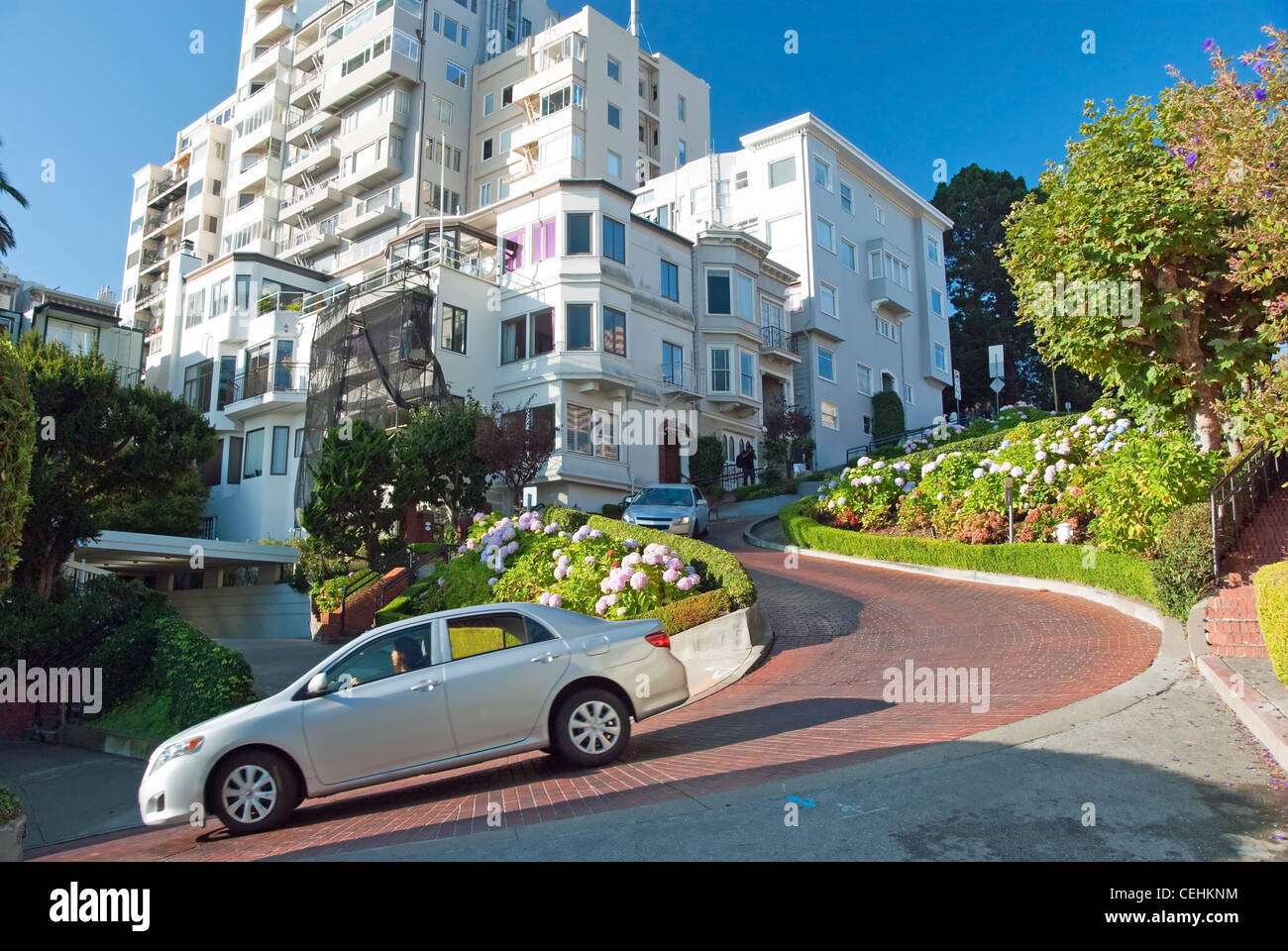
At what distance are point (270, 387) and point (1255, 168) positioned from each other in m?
32.4

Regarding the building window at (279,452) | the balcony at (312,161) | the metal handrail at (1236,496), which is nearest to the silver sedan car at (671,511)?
the metal handrail at (1236,496)

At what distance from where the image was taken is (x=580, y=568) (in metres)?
16.3

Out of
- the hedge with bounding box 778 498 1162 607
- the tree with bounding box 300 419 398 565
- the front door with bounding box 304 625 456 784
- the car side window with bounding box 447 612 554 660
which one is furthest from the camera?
the tree with bounding box 300 419 398 565

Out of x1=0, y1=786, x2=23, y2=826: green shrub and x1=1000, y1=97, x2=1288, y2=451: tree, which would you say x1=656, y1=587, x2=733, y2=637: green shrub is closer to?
x1=1000, y1=97, x2=1288, y2=451: tree

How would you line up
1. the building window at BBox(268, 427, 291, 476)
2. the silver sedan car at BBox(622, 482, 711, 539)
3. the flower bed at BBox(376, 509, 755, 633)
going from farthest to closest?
1. the building window at BBox(268, 427, 291, 476)
2. the silver sedan car at BBox(622, 482, 711, 539)
3. the flower bed at BBox(376, 509, 755, 633)

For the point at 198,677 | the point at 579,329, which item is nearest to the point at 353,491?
the point at 198,677

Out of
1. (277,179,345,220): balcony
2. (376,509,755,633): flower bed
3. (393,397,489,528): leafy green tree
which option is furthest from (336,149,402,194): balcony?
(376,509,755,633): flower bed

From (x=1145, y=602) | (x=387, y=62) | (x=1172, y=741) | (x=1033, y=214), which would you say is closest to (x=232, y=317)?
(x=387, y=62)

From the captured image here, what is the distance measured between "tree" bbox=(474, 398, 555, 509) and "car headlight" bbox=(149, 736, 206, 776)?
15549 millimetres

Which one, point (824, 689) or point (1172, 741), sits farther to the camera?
point (824, 689)

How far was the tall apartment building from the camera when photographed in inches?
1736
